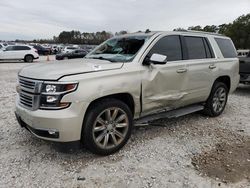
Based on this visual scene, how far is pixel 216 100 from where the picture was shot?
586 cm

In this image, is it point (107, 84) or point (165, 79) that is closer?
point (107, 84)

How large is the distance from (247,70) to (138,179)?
693cm

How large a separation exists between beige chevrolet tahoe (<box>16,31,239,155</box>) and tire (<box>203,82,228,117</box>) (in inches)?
3.1

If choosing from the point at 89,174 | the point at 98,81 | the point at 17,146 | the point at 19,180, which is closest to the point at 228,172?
the point at 89,174

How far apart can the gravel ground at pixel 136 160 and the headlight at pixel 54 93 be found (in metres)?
0.86

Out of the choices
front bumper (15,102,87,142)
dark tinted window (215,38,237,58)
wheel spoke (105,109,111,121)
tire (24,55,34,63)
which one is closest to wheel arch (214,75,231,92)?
dark tinted window (215,38,237,58)

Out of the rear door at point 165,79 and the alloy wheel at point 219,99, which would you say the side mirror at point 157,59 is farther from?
the alloy wheel at point 219,99

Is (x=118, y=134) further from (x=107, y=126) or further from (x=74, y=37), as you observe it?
(x=74, y=37)

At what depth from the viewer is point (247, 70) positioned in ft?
28.5

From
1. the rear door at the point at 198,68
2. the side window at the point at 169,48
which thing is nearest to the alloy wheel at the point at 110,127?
the side window at the point at 169,48

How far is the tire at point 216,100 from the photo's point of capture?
568 cm

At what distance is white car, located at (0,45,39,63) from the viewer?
22.6 m

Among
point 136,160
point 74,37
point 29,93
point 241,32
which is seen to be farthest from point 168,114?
point 74,37

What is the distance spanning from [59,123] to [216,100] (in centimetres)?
384
